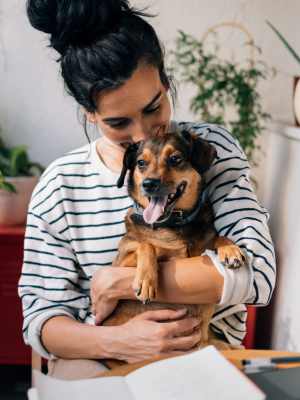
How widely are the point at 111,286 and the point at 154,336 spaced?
0.14m

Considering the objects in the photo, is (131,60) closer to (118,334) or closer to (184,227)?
(184,227)

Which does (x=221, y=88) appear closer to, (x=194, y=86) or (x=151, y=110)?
(x=194, y=86)

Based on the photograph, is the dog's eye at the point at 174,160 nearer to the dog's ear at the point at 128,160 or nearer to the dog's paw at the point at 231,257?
the dog's ear at the point at 128,160

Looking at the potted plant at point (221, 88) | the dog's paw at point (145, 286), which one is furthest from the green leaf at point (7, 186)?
the dog's paw at point (145, 286)

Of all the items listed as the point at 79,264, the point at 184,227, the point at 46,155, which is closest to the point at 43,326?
the point at 79,264

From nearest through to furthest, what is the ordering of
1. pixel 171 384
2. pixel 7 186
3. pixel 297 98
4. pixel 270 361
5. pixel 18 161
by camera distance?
pixel 171 384 < pixel 270 361 < pixel 297 98 < pixel 7 186 < pixel 18 161

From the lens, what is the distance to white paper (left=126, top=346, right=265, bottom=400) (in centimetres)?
68

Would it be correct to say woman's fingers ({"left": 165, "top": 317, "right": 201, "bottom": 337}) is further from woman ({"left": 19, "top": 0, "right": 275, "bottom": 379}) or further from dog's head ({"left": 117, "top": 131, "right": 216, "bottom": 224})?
dog's head ({"left": 117, "top": 131, "right": 216, "bottom": 224})

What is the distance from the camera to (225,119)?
2.39 metres

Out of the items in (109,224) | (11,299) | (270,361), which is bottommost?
(11,299)

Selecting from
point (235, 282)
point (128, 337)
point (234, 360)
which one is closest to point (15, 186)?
point (128, 337)

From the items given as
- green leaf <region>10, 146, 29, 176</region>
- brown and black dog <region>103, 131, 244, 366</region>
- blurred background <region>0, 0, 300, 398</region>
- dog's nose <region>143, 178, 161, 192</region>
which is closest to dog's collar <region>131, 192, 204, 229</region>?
brown and black dog <region>103, 131, 244, 366</region>

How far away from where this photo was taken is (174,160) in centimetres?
112

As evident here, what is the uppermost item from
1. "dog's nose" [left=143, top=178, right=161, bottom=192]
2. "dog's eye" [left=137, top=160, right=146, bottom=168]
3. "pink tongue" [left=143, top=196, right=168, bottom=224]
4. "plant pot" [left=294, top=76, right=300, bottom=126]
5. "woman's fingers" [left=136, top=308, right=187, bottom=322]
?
"plant pot" [left=294, top=76, right=300, bottom=126]
